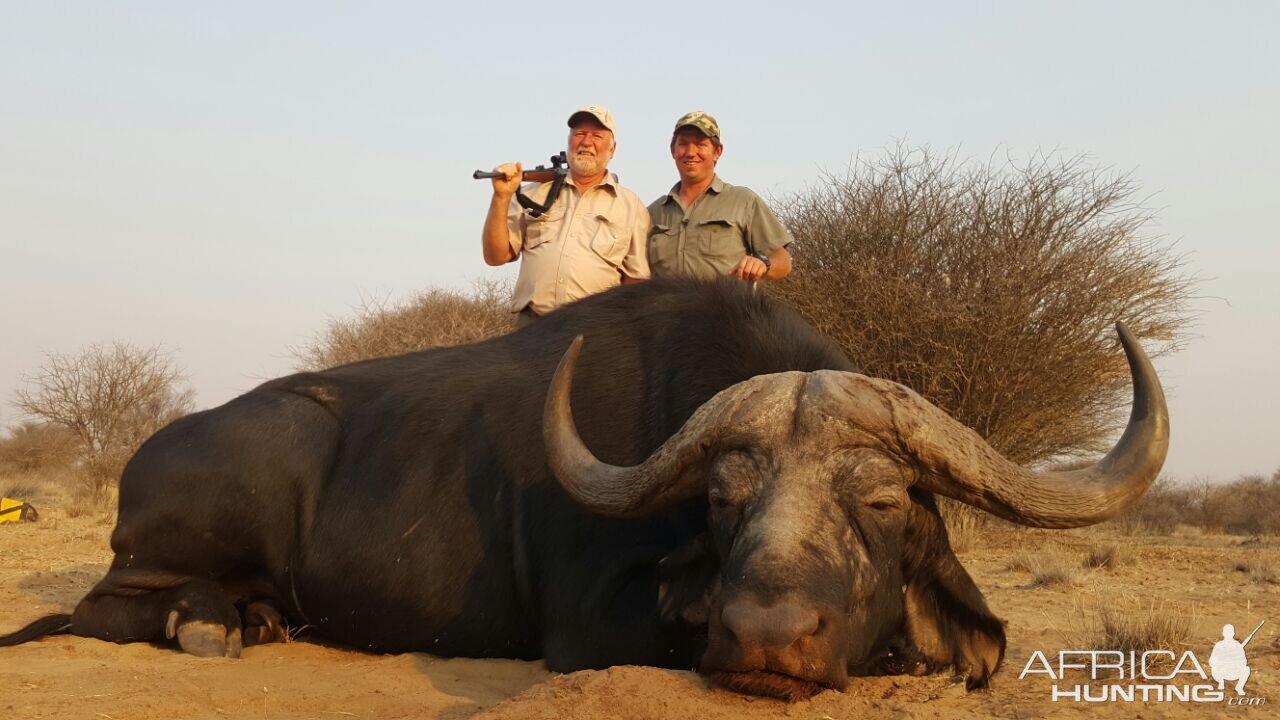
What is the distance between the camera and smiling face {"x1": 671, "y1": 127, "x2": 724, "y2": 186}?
25.2ft

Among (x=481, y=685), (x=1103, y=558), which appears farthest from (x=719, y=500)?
(x=1103, y=558)

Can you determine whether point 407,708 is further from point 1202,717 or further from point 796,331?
point 1202,717

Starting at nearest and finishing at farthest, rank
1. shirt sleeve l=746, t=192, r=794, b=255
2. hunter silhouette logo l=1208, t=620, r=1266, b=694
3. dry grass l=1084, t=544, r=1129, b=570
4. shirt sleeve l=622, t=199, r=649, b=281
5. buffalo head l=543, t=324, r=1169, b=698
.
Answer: buffalo head l=543, t=324, r=1169, b=698, hunter silhouette logo l=1208, t=620, r=1266, b=694, shirt sleeve l=622, t=199, r=649, b=281, shirt sleeve l=746, t=192, r=794, b=255, dry grass l=1084, t=544, r=1129, b=570

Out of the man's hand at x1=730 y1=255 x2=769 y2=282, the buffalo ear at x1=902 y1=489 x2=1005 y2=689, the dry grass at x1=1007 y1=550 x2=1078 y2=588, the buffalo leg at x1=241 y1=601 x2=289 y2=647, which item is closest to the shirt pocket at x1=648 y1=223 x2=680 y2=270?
the man's hand at x1=730 y1=255 x2=769 y2=282

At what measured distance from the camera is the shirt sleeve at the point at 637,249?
24.8ft

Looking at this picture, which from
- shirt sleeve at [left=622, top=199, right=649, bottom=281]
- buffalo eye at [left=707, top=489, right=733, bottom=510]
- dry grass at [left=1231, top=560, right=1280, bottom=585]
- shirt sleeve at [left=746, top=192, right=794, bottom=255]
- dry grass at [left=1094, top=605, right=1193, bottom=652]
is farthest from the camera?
dry grass at [left=1231, top=560, right=1280, bottom=585]

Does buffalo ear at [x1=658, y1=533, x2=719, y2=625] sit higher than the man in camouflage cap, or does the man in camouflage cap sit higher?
the man in camouflage cap

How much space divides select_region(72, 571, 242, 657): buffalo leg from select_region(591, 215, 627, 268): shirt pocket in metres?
2.98

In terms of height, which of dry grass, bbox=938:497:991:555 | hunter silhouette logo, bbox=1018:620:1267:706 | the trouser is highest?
the trouser

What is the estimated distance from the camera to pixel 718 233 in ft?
25.1

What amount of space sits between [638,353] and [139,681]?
8.28 feet

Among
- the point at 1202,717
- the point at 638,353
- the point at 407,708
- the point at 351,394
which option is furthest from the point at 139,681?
the point at 1202,717

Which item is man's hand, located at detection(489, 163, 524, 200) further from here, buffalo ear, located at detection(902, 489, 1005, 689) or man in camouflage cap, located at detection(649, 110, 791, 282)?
buffalo ear, located at detection(902, 489, 1005, 689)

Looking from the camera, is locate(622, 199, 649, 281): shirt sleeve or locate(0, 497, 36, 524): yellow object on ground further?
locate(0, 497, 36, 524): yellow object on ground
